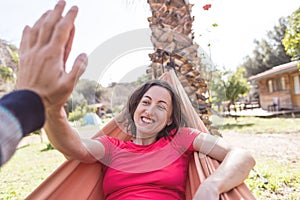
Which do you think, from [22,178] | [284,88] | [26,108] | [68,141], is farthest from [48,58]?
[284,88]

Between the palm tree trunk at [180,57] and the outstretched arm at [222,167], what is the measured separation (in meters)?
1.17

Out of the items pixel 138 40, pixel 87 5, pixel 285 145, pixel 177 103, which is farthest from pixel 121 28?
pixel 285 145

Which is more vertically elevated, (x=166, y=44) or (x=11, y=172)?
(x=166, y=44)

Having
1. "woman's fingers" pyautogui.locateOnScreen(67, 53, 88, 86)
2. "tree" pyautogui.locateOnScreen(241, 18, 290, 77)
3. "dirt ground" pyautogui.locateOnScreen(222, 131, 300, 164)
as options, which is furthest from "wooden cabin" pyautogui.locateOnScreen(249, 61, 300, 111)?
"woman's fingers" pyautogui.locateOnScreen(67, 53, 88, 86)

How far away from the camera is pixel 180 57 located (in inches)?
111

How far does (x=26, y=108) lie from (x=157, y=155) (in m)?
1.11

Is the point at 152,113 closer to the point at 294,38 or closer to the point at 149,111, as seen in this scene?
the point at 149,111

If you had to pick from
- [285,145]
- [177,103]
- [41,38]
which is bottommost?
[285,145]

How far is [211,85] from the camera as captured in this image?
2.48 meters

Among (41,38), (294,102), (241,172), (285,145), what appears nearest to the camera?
(41,38)

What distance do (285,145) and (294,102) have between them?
10.6 metres

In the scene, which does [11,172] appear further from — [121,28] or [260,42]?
[260,42]

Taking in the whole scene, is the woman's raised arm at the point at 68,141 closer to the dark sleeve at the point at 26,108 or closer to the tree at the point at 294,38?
the dark sleeve at the point at 26,108

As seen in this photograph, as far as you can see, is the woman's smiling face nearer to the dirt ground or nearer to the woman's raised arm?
the woman's raised arm
